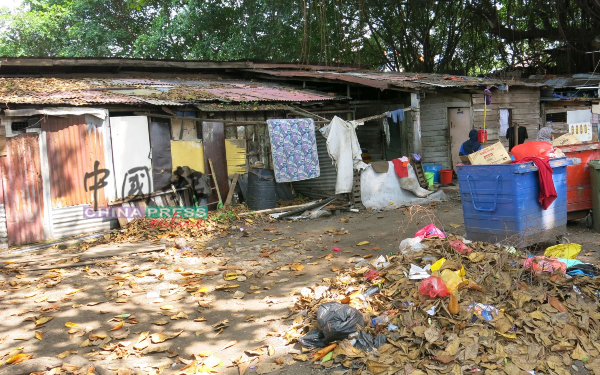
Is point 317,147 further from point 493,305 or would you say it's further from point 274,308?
point 493,305

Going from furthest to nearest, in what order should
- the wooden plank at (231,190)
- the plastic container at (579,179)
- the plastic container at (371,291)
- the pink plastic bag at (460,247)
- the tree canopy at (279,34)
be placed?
→ the tree canopy at (279,34) < the wooden plank at (231,190) < the plastic container at (579,179) < the pink plastic bag at (460,247) < the plastic container at (371,291)

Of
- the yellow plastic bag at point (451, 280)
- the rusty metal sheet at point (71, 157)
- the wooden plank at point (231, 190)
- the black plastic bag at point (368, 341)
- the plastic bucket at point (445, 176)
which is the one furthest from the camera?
the plastic bucket at point (445, 176)

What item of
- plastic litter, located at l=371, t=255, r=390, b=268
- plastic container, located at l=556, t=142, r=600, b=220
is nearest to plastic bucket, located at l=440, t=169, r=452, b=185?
plastic container, located at l=556, t=142, r=600, b=220

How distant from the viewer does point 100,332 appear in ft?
15.5

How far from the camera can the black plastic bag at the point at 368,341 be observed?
13.1 feet

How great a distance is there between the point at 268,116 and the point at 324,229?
4.32 m

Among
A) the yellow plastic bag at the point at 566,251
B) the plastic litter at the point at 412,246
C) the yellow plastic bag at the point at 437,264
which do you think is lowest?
the yellow plastic bag at the point at 566,251

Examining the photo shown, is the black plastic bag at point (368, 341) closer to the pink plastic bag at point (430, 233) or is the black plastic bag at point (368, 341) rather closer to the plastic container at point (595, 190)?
the pink plastic bag at point (430, 233)

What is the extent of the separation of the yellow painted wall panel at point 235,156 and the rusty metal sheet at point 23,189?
4160 millimetres

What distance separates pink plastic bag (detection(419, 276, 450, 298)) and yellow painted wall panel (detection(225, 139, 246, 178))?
799 cm

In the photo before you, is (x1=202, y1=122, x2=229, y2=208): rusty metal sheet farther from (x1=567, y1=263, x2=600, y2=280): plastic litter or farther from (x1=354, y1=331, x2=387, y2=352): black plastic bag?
(x1=567, y1=263, x2=600, y2=280): plastic litter

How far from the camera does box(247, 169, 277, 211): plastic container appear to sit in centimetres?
1115

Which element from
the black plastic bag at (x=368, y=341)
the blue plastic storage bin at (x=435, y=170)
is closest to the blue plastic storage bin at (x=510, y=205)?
the black plastic bag at (x=368, y=341)

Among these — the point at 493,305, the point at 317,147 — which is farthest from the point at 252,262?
the point at 317,147
